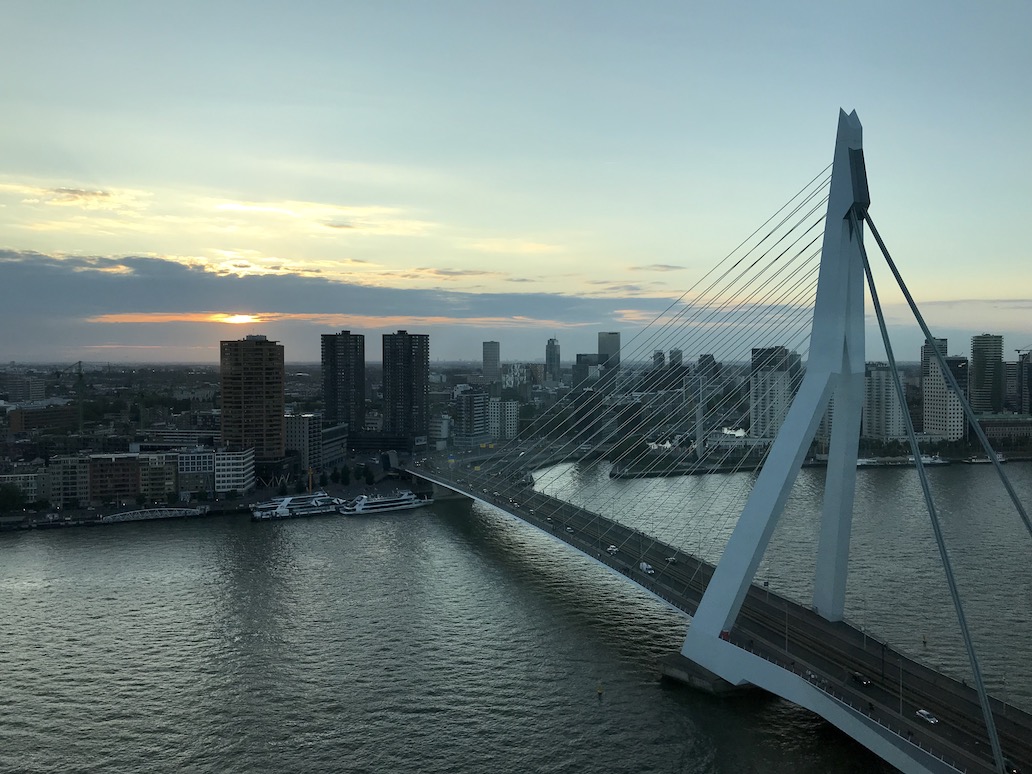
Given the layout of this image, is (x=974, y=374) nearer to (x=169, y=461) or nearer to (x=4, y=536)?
(x=169, y=461)

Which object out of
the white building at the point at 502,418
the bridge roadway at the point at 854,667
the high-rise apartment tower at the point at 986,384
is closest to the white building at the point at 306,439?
the white building at the point at 502,418

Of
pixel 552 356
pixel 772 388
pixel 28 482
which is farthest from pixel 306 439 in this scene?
pixel 552 356

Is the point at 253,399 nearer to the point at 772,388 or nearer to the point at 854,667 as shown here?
the point at 772,388

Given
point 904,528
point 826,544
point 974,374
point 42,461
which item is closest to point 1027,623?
point 826,544

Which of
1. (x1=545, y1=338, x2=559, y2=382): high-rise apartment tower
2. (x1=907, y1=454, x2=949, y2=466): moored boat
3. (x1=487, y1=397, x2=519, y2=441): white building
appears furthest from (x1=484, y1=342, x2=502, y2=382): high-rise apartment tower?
(x1=907, y1=454, x2=949, y2=466): moored boat

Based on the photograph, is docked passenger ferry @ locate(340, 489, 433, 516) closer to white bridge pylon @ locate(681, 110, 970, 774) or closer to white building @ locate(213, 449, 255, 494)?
white building @ locate(213, 449, 255, 494)

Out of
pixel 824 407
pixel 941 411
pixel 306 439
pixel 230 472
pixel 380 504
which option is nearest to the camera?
pixel 824 407
